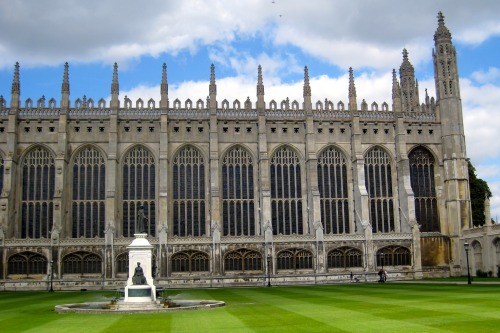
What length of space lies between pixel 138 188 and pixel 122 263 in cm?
798

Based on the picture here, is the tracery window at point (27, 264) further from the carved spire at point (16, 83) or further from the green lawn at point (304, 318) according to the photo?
the green lawn at point (304, 318)

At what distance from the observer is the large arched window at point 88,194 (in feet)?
196

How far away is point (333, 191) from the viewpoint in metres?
63.4

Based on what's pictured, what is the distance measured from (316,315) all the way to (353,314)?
137cm

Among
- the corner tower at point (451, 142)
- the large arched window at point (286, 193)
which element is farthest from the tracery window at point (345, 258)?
the corner tower at point (451, 142)

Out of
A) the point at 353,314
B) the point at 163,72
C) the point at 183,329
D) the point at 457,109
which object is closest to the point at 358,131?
the point at 457,109

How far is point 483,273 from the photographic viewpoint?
56344 mm

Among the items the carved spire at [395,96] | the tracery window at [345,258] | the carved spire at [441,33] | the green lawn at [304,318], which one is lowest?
the green lawn at [304,318]

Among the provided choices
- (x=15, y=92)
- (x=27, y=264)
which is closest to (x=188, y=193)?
(x=27, y=264)

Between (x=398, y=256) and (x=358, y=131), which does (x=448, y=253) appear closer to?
(x=398, y=256)

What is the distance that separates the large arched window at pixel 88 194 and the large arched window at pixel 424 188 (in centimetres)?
3228

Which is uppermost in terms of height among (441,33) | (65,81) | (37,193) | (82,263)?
(441,33)

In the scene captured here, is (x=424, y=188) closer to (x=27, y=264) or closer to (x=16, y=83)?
(x=27, y=264)

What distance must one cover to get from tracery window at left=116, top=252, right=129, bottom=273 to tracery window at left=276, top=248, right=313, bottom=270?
14.3 metres
